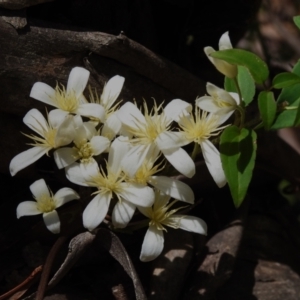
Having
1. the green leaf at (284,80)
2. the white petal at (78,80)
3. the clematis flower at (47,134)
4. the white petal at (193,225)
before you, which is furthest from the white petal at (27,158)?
the green leaf at (284,80)

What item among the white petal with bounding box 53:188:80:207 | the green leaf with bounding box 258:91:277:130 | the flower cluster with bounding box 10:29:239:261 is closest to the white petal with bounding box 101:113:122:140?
the flower cluster with bounding box 10:29:239:261

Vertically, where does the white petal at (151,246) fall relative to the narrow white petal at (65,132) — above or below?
below

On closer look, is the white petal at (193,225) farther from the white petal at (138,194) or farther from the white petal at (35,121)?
the white petal at (35,121)

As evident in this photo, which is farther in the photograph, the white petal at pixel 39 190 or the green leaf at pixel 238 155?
the white petal at pixel 39 190

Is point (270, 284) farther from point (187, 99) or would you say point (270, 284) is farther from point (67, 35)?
point (67, 35)

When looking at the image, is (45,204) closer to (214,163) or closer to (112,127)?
(112,127)

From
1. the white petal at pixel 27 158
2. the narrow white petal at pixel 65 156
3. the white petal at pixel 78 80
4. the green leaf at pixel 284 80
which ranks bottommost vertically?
the white petal at pixel 27 158

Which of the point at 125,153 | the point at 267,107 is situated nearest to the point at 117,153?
the point at 125,153
